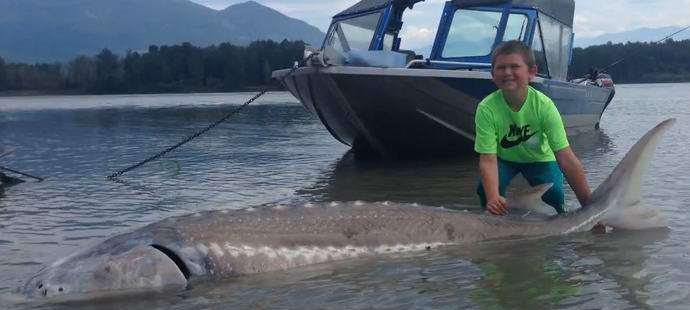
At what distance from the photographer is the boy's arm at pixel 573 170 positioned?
5.31 metres

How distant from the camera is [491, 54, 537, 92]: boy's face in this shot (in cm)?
509

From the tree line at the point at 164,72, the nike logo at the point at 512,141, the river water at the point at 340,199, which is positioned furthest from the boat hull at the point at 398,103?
the tree line at the point at 164,72

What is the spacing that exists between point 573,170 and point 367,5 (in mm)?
8742

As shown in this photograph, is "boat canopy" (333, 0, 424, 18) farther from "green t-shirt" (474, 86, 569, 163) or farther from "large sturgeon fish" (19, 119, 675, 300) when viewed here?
"large sturgeon fish" (19, 119, 675, 300)

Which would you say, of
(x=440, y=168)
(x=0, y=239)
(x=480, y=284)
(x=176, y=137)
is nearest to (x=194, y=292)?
(x=480, y=284)

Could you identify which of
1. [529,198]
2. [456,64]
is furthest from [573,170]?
[456,64]

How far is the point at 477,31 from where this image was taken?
39.6 ft

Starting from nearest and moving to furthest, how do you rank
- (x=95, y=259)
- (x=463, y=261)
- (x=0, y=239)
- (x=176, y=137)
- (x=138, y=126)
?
1. (x=95, y=259)
2. (x=463, y=261)
3. (x=0, y=239)
4. (x=176, y=137)
5. (x=138, y=126)

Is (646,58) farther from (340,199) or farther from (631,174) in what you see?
(631,174)

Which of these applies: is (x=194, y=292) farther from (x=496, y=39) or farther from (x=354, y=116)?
(x=496, y=39)

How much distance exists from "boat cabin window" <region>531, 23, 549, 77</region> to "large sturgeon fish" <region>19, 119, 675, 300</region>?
295 inches

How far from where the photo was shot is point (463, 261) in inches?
192

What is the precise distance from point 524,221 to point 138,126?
21.4 m

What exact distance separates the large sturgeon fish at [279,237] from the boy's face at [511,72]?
2.20ft
